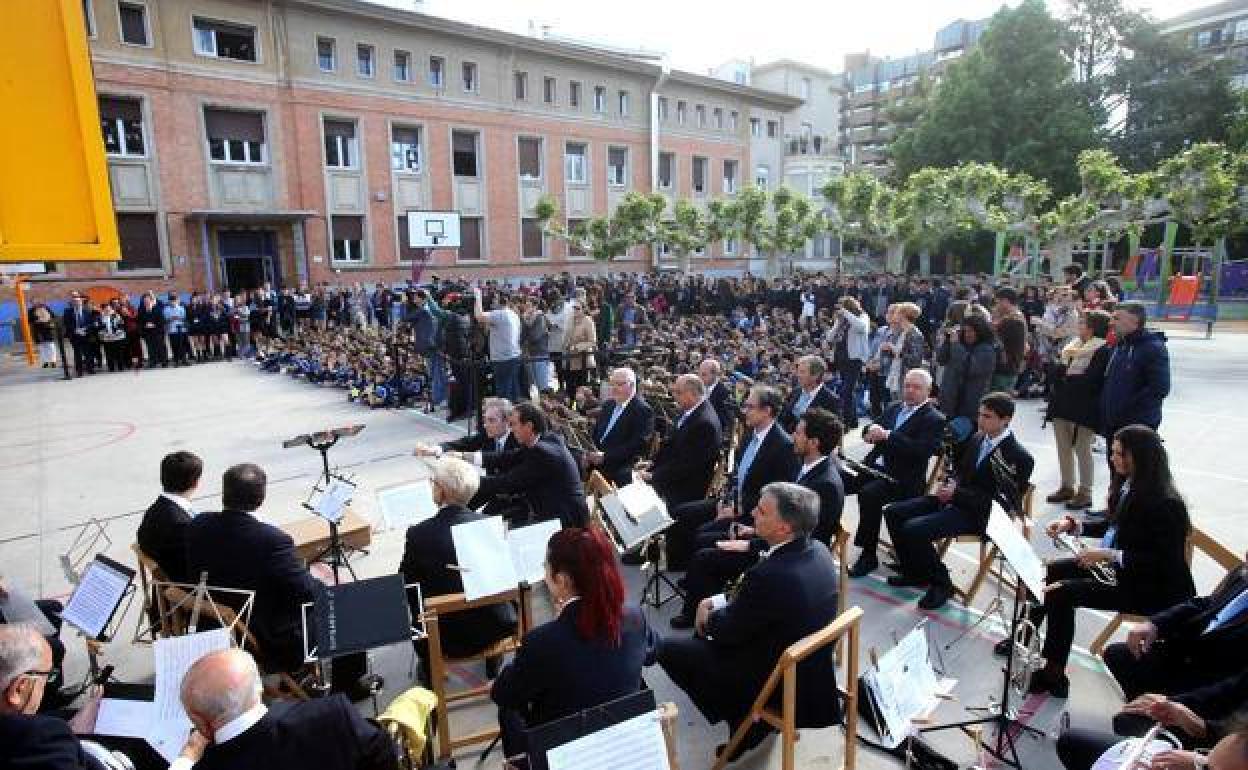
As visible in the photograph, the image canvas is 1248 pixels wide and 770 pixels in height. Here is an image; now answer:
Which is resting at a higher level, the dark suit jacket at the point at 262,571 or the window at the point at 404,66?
the window at the point at 404,66

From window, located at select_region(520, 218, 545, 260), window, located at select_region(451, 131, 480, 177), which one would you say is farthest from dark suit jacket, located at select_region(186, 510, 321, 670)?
window, located at select_region(520, 218, 545, 260)

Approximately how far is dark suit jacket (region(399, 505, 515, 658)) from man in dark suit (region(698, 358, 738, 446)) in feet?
10.2

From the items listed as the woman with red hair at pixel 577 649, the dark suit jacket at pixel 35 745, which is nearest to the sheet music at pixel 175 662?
the dark suit jacket at pixel 35 745

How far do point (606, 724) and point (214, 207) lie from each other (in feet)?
85.2

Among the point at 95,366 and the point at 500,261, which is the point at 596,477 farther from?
the point at 500,261

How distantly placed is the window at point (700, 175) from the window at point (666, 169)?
2.02m

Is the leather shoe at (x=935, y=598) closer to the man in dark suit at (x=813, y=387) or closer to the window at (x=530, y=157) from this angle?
the man in dark suit at (x=813, y=387)

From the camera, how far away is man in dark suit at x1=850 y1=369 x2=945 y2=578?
537 centimetres

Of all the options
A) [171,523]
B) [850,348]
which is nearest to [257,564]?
[171,523]

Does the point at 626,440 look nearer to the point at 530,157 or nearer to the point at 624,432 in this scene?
the point at 624,432

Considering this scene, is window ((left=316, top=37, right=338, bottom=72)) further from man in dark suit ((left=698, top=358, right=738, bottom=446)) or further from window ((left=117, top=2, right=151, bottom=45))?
man in dark suit ((left=698, top=358, right=738, bottom=446))

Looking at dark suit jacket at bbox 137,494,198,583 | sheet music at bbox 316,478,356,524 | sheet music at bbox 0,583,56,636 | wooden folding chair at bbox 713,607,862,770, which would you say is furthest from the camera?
sheet music at bbox 316,478,356,524

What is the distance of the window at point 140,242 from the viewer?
21719 millimetres

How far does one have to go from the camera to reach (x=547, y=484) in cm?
499
